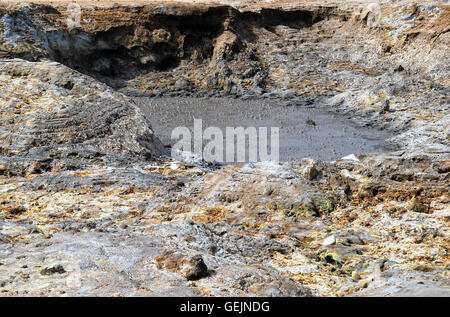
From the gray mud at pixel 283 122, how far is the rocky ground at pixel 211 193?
0.40 m

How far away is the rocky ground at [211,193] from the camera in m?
3.33

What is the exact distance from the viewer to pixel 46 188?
18.3 ft

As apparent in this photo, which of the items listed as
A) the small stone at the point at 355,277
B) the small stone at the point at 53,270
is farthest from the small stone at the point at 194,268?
the small stone at the point at 355,277

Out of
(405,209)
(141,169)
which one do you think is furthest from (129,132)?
(405,209)

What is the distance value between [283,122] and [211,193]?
579cm

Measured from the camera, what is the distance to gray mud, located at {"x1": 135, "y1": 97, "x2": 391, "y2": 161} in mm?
9297

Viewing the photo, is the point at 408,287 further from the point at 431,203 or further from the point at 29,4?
the point at 29,4

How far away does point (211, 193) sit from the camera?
5.44m

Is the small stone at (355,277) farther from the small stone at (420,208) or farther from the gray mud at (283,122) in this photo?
the gray mud at (283,122)

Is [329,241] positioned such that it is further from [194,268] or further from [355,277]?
[194,268]

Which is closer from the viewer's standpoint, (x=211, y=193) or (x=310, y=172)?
(x=211, y=193)

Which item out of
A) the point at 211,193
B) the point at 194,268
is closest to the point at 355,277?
the point at 194,268
